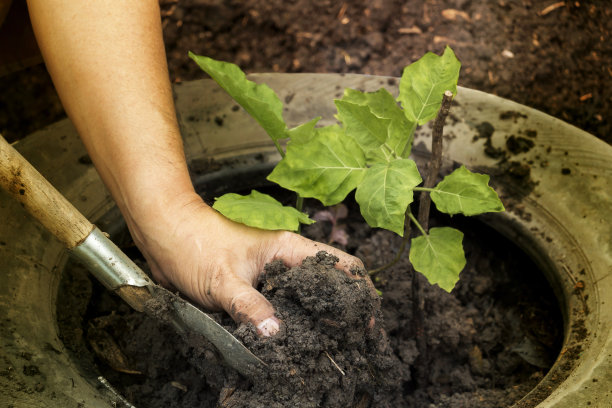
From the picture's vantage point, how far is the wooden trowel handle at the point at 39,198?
1018 millimetres

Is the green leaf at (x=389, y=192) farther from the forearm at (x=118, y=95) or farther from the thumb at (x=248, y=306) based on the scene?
the forearm at (x=118, y=95)

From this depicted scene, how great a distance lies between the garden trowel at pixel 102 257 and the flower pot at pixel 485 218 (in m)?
0.22

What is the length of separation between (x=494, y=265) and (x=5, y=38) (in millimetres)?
1978

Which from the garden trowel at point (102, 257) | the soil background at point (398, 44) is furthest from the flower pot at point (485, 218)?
the soil background at point (398, 44)

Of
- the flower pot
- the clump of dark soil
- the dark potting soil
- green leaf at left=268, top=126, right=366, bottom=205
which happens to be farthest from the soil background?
the clump of dark soil

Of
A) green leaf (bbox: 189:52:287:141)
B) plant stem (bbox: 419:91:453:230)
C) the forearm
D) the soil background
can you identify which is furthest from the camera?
the soil background

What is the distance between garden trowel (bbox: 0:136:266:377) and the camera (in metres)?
1.02

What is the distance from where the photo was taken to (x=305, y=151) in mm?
1089

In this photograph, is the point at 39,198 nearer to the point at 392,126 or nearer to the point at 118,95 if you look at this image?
the point at 118,95

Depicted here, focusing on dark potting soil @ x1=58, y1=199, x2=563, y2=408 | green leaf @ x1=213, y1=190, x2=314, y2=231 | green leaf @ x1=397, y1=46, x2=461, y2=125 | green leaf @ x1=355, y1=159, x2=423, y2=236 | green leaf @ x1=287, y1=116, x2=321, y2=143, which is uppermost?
green leaf @ x1=397, y1=46, x2=461, y2=125

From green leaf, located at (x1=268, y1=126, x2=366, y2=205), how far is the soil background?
1384 millimetres

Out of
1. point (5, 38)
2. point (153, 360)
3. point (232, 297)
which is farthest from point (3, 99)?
point (232, 297)

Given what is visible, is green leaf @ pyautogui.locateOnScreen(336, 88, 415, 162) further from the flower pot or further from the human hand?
the flower pot

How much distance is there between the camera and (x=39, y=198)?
3.43 ft
